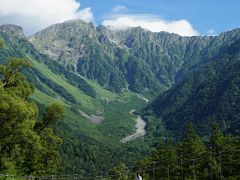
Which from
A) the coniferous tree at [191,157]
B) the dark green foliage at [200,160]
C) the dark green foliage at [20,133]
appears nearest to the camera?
the dark green foliage at [20,133]

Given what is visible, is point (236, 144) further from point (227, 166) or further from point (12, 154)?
point (12, 154)

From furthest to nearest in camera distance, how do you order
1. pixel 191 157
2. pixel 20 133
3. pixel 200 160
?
pixel 191 157, pixel 200 160, pixel 20 133

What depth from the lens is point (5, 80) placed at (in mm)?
56812

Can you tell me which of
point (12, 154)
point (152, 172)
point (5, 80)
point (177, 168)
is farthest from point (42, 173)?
point (152, 172)

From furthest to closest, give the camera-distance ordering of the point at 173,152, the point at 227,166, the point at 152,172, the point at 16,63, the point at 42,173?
the point at 152,172
the point at 173,152
the point at 227,166
the point at 42,173
the point at 16,63

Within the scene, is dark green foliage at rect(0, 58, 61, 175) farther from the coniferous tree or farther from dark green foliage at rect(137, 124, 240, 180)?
the coniferous tree

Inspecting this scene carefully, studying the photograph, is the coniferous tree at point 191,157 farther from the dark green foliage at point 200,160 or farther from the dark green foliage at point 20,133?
the dark green foliage at point 20,133

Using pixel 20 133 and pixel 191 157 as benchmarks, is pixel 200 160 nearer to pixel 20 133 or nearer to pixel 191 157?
pixel 191 157

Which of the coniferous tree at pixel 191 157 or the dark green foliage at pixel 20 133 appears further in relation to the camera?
→ the coniferous tree at pixel 191 157

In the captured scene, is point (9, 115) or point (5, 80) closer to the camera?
point (9, 115)

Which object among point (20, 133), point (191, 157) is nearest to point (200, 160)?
point (191, 157)

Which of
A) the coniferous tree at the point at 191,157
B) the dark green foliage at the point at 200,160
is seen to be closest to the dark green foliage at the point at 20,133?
the dark green foliage at the point at 200,160

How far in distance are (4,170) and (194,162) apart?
49822 millimetres

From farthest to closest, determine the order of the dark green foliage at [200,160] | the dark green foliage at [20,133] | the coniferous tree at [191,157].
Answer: the coniferous tree at [191,157], the dark green foliage at [200,160], the dark green foliage at [20,133]
